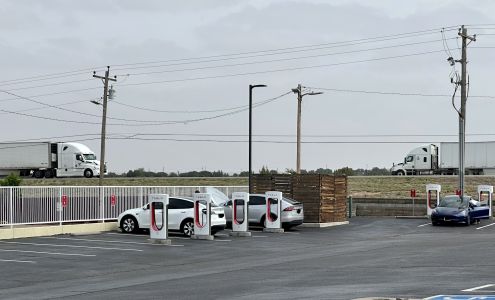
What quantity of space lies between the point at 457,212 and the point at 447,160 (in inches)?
1577

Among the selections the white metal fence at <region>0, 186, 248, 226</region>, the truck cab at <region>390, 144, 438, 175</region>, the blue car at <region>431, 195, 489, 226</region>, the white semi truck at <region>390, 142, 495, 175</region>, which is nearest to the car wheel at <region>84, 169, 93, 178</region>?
the white semi truck at <region>390, 142, 495, 175</region>

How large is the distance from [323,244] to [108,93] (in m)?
26.8

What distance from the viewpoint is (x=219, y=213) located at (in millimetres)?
29375

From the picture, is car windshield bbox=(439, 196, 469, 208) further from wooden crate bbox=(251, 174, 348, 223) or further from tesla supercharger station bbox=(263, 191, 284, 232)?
tesla supercharger station bbox=(263, 191, 284, 232)

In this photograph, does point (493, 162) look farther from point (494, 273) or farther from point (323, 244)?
point (494, 273)

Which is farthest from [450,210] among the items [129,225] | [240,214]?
[129,225]

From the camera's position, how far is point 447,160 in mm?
76938

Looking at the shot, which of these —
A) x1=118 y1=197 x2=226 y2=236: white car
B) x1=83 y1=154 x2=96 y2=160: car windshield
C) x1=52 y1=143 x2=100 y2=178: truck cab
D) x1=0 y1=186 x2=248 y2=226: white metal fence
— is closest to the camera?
x1=0 y1=186 x2=248 y2=226: white metal fence

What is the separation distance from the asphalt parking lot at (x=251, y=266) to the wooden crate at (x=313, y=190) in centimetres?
470

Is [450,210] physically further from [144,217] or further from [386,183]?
[386,183]

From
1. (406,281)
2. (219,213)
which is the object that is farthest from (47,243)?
(406,281)

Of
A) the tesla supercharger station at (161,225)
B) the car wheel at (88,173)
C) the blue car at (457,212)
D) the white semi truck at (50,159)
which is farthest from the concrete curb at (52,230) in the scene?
the white semi truck at (50,159)

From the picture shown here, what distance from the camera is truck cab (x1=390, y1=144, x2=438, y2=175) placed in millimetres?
79250

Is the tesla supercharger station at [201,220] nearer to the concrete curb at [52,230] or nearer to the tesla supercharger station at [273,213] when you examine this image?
the concrete curb at [52,230]
